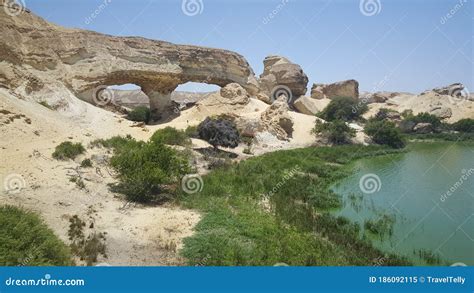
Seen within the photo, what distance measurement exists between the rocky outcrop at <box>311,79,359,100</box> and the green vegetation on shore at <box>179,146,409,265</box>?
128ft

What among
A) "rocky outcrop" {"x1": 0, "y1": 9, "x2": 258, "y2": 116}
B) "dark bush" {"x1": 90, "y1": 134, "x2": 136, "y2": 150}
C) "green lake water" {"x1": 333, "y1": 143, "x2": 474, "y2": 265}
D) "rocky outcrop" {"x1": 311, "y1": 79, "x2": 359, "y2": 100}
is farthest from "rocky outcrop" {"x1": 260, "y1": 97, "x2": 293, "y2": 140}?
"rocky outcrop" {"x1": 311, "y1": 79, "x2": 359, "y2": 100}

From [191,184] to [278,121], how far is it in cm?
1868

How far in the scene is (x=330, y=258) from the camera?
9.06 metres

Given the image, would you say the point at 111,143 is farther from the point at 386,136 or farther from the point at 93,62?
the point at 386,136

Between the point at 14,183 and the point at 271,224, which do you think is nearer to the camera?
the point at 271,224

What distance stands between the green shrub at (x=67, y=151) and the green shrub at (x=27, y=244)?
7.32 meters

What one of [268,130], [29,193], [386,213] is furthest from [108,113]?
[386,213]

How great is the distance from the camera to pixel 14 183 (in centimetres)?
1192

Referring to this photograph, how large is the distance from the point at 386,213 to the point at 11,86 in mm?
21495

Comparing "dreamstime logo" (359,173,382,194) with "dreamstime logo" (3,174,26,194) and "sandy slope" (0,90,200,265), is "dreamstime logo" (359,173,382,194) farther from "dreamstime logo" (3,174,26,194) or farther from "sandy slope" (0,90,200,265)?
"dreamstime logo" (3,174,26,194)

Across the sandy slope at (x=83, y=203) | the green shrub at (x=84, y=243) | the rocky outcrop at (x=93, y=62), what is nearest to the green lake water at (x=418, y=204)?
the sandy slope at (x=83, y=203)

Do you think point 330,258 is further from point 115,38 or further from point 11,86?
point 115,38
